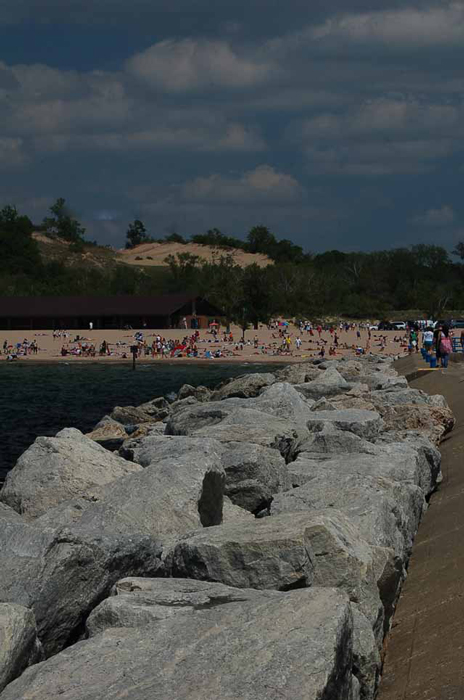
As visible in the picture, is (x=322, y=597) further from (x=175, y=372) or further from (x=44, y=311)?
(x=44, y=311)

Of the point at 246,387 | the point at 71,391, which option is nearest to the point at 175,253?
the point at 71,391

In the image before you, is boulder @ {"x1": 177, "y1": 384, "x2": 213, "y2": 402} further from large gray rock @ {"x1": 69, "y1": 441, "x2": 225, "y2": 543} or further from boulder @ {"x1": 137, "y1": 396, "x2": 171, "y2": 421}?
large gray rock @ {"x1": 69, "y1": 441, "x2": 225, "y2": 543}

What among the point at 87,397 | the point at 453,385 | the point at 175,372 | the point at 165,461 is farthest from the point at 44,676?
the point at 175,372

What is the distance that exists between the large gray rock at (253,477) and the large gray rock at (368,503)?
0.66m

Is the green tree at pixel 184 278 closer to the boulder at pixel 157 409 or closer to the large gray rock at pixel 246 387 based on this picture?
the boulder at pixel 157 409

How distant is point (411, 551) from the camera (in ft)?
33.0

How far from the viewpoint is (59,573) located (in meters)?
6.87

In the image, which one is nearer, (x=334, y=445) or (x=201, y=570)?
(x=201, y=570)

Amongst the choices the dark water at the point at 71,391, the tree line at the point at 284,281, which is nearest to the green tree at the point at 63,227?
the tree line at the point at 284,281

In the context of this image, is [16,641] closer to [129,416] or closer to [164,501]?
[164,501]

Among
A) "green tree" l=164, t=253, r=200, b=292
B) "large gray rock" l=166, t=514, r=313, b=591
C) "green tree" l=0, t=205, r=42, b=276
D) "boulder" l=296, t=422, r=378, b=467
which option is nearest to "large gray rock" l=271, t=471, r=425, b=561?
"large gray rock" l=166, t=514, r=313, b=591

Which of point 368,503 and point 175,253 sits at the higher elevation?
point 175,253

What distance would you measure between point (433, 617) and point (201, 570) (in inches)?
84.7

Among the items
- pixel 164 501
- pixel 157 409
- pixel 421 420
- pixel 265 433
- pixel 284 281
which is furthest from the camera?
pixel 284 281
